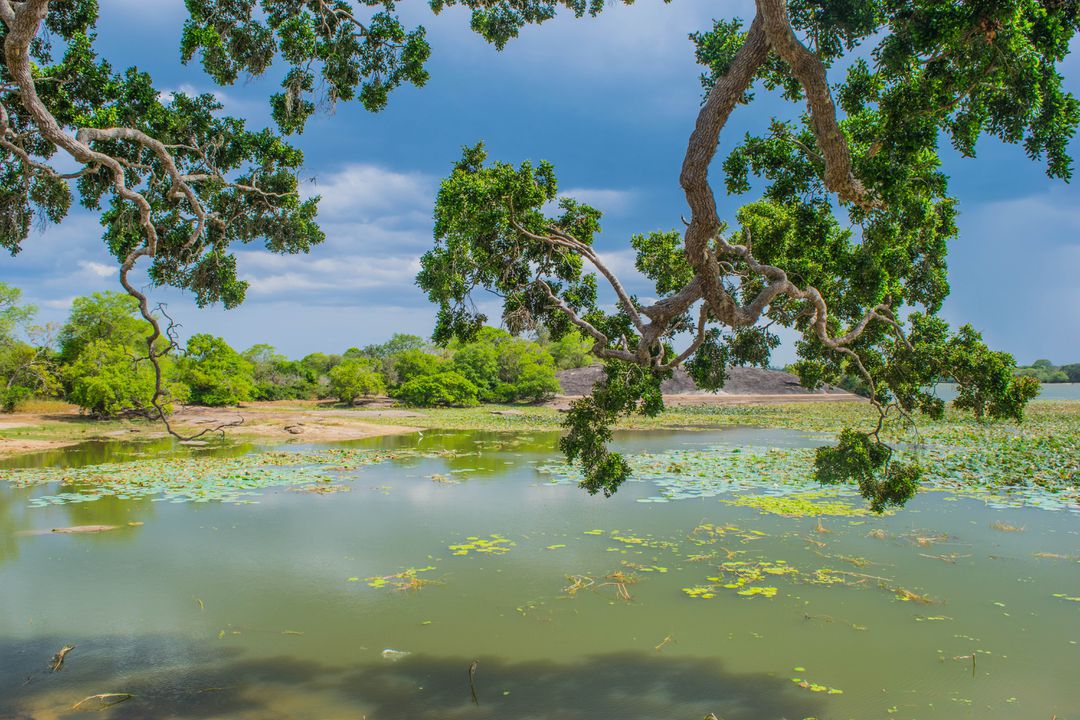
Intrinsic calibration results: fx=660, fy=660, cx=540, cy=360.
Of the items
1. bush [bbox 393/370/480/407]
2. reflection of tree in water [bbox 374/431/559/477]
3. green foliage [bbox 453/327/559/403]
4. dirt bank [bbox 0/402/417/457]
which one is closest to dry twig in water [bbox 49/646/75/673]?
reflection of tree in water [bbox 374/431/559/477]

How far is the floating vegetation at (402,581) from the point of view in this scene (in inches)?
288

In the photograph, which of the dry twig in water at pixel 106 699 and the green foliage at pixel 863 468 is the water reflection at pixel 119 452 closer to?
the dry twig in water at pixel 106 699

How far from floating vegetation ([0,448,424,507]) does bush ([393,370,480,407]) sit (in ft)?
66.3

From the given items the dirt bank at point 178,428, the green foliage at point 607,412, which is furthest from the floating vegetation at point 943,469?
the dirt bank at point 178,428

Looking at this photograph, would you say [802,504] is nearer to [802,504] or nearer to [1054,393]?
[802,504]

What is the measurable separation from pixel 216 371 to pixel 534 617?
97.7 feet

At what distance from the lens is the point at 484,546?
8.81 metres

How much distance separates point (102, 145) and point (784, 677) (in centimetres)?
783

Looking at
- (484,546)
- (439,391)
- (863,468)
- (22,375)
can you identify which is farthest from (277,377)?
(863,468)

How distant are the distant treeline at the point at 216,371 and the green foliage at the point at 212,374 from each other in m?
0.05

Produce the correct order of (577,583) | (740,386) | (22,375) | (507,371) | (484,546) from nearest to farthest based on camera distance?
(577,583), (484,546), (22,375), (507,371), (740,386)

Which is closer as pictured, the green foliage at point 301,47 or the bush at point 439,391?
the green foliage at point 301,47

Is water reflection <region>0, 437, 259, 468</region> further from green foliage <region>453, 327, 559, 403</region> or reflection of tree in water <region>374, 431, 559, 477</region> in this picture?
green foliage <region>453, 327, 559, 403</region>

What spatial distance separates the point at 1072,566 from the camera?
25.0 feet
